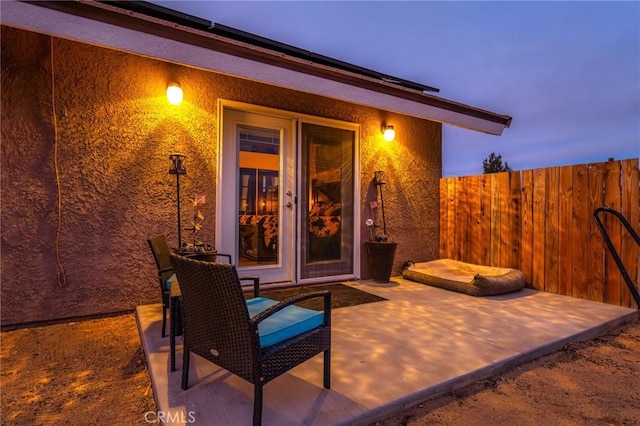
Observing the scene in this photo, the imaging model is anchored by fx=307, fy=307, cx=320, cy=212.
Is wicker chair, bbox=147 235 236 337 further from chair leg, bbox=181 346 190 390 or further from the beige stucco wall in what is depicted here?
chair leg, bbox=181 346 190 390

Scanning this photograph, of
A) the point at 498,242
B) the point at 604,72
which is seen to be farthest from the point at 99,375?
the point at 604,72

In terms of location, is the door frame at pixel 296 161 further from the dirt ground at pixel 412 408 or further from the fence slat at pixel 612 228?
the fence slat at pixel 612 228

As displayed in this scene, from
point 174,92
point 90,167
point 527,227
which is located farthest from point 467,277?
point 90,167

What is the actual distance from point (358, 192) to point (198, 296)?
132 inches

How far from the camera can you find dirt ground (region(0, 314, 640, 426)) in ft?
5.00

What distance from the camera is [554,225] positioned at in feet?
12.8

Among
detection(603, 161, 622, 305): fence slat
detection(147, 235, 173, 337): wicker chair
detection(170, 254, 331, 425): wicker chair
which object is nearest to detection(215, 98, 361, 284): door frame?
detection(147, 235, 173, 337): wicker chair

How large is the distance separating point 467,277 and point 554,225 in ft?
4.10

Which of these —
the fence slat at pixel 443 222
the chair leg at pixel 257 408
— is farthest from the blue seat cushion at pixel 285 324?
the fence slat at pixel 443 222

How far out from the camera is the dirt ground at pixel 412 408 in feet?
5.00

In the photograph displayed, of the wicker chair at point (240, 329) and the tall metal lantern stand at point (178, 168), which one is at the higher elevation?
the tall metal lantern stand at point (178, 168)

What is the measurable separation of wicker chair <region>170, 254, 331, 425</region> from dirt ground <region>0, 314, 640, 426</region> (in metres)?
0.47

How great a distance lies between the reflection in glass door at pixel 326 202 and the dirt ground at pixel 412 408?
7.55 feet

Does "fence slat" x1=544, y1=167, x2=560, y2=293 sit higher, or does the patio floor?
"fence slat" x1=544, y1=167, x2=560, y2=293
